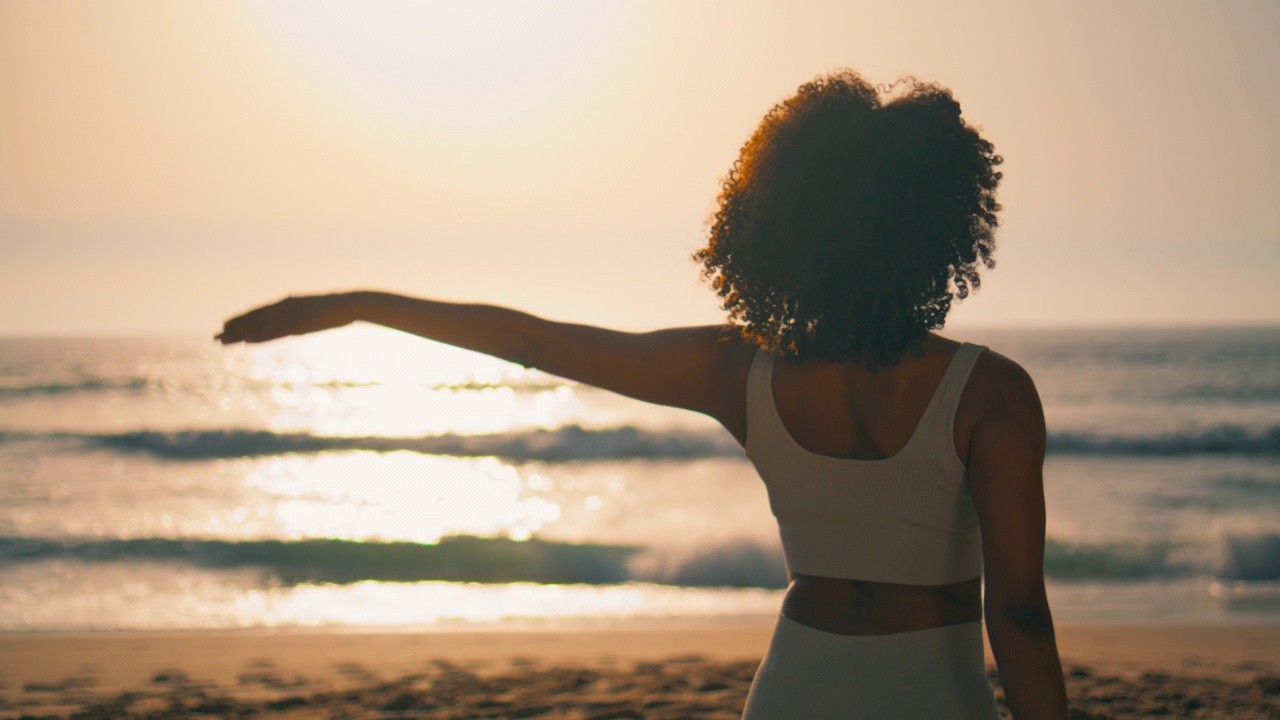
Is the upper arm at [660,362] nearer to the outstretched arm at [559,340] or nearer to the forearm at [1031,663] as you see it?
the outstretched arm at [559,340]

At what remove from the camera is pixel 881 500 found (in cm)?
137

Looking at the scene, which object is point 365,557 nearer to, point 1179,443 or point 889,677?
point 889,677

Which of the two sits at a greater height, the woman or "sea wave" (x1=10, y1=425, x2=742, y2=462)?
"sea wave" (x1=10, y1=425, x2=742, y2=462)

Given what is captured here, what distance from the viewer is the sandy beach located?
238 inches

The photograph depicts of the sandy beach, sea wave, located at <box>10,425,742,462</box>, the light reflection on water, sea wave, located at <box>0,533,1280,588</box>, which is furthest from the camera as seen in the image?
sea wave, located at <box>10,425,742,462</box>

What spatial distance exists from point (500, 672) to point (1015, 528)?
6.04m

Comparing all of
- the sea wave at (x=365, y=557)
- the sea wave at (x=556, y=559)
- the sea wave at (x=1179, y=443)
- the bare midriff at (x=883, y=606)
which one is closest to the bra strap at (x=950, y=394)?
the bare midriff at (x=883, y=606)

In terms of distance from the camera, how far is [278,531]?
501 inches

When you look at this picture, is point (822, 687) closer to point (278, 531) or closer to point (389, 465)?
point (278, 531)

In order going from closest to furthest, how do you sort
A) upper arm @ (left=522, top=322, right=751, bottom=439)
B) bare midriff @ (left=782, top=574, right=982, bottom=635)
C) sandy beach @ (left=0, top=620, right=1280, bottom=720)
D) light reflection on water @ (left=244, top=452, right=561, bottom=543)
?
1. bare midriff @ (left=782, top=574, right=982, bottom=635)
2. upper arm @ (left=522, top=322, right=751, bottom=439)
3. sandy beach @ (left=0, top=620, right=1280, bottom=720)
4. light reflection on water @ (left=244, top=452, right=561, bottom=543)

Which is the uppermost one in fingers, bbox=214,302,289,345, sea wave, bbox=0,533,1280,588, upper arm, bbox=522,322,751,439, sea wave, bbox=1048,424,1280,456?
sea wave, bbox=1048,424,1280,456

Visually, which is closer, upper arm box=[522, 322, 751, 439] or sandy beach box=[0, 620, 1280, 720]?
upper arm box=[522, 322, 751, 439]

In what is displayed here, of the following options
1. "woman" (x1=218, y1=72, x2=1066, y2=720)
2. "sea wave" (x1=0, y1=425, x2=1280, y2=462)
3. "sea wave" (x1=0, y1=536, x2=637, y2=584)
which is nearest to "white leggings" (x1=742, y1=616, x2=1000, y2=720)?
"woman" (x1=218, y1=72, x2=1066, y2=720)

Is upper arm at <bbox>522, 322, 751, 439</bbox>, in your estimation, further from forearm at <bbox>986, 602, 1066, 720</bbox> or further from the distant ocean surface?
the distant ocean surface
